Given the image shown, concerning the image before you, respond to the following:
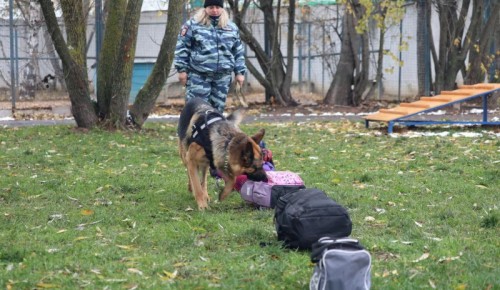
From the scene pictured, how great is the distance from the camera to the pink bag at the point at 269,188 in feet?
21.9

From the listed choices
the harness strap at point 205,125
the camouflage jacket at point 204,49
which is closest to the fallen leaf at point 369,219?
the harness strap at point 205,125

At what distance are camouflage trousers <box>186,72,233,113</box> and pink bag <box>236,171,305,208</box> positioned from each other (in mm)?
1716

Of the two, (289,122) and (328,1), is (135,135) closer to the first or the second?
(289,122)

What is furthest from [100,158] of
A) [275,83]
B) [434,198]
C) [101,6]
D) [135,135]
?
[275,83]

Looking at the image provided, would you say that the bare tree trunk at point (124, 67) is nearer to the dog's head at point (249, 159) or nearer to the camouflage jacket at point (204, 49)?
the camouflage jacket at point (204, 49)

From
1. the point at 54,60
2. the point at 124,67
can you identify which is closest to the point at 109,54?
the point at 124,67

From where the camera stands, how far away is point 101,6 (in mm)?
18641

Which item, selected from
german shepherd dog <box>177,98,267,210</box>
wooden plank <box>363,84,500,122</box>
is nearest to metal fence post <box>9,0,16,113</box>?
wooden plank <box>363,84,500,122</box>

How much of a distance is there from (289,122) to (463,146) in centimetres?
595

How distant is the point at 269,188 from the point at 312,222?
1542 millimetres

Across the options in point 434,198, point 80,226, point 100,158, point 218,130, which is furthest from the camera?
point 100,158

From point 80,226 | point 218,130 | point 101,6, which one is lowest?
point 80,226

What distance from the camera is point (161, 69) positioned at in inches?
550

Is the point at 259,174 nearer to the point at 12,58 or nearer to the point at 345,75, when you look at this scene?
the point at 12,58
